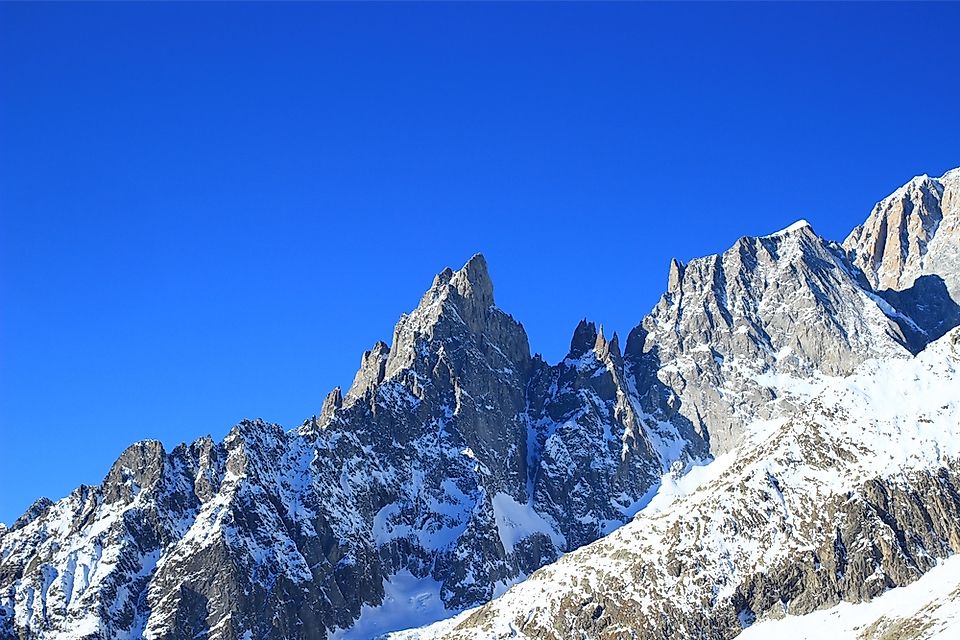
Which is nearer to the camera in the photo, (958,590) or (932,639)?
(932,639)

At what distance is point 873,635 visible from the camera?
650 feet

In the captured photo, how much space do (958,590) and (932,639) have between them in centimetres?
2025

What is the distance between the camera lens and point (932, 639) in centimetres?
18112

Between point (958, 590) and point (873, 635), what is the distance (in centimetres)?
1661

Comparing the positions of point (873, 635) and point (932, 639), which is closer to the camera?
point (932, 639)

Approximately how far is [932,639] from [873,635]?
18.0 metres

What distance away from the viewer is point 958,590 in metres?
198
